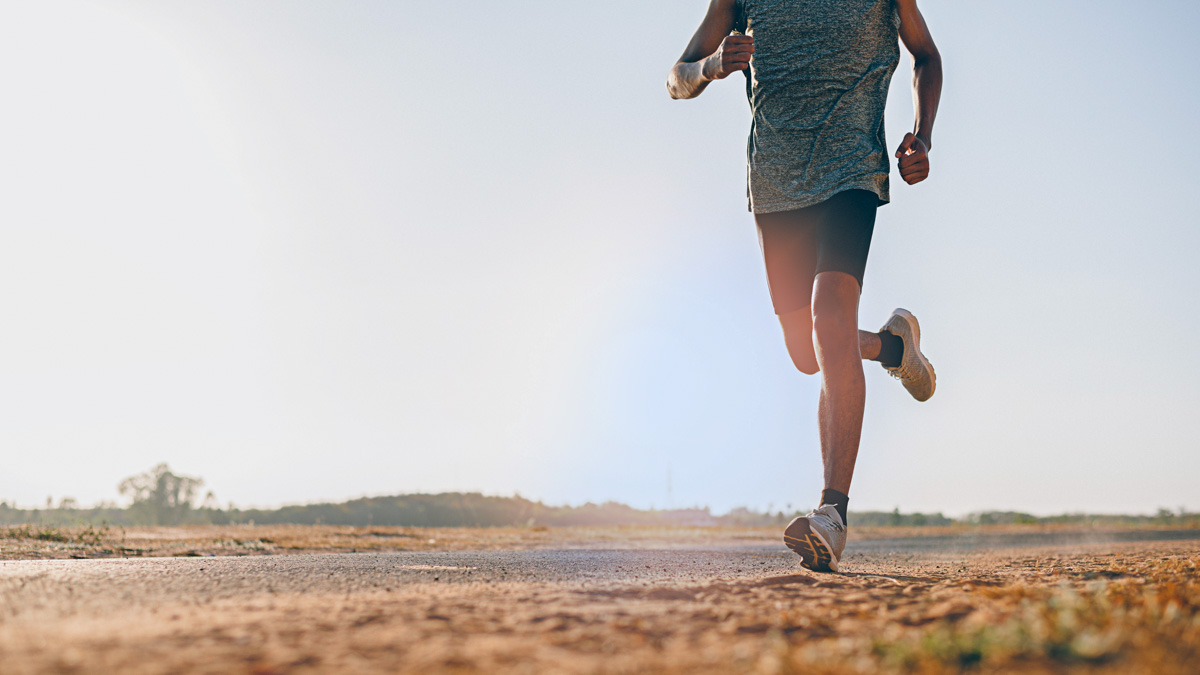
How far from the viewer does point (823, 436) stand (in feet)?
9.25

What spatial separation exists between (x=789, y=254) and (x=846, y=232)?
1.42 ft

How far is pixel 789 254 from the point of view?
3.43 m

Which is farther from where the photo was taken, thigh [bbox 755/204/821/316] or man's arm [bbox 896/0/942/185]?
man's arm [bbox 896/0/942/185]

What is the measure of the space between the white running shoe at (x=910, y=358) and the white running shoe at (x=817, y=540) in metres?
1.14

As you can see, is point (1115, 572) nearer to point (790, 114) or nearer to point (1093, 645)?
point (1093, 645)

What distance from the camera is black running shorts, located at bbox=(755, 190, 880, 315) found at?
3.01 metres

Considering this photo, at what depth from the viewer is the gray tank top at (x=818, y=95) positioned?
321 centimetres

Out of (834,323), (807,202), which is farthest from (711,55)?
(834,323)

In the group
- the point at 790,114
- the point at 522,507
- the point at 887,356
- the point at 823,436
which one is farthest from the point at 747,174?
the point at 522,507

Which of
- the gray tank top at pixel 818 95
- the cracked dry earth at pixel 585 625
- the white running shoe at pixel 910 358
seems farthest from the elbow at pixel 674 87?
the cracked dry earth at pixel 585 625

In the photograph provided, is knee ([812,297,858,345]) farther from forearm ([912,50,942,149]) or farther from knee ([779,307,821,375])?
forearm ([912,50,942,149])

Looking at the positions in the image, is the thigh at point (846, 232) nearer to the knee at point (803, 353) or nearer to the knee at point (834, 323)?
the knee at point (834, 323)

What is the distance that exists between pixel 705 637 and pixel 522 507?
16005 millimetres

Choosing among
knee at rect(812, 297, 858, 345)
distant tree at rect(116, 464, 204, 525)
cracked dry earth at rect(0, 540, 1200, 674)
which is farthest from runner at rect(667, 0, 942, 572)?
distant tree at rect(116, 464, 204, 525)
